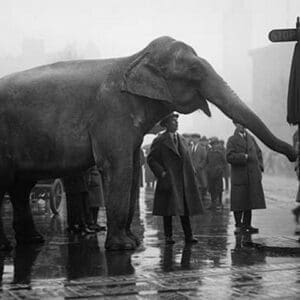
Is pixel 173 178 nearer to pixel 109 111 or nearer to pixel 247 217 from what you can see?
pixel 109 111

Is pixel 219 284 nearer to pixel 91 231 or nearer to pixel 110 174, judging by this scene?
pixel 110 174

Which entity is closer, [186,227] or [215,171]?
[186,227]

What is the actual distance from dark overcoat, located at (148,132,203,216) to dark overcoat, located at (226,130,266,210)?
6.30ft

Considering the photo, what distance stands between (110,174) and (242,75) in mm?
89850

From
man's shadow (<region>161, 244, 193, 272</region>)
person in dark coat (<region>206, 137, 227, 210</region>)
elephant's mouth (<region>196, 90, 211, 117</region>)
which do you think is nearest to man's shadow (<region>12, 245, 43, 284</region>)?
man's shadow (<region>161, 244, 193, 272</region>)

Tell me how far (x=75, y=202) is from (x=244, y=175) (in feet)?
8.69

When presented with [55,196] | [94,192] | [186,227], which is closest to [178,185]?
[186,227]

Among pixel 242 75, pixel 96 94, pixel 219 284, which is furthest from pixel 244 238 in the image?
pixel 242 75

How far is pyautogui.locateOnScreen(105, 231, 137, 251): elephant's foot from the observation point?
392 inches

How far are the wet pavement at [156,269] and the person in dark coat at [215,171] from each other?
886cm

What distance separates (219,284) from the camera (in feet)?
24.5

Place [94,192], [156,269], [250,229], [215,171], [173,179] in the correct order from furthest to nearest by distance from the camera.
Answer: [215,171] → [94,192] → [250,229] → [173,179] → [156,269]

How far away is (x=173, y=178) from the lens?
11.0 metres

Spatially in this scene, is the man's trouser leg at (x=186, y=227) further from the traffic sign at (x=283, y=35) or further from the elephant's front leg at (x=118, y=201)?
the traffic sign at (x=283, y=35)
